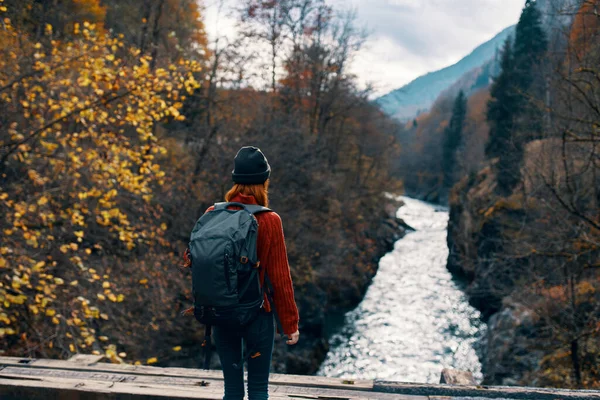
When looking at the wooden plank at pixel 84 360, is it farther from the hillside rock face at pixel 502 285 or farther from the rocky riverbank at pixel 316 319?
the rocky riverbank at pixel 316 319

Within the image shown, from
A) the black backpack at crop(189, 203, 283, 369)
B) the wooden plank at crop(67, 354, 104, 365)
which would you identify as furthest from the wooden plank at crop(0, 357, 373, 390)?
the black backpack at crop(189, 203, 283, 369)

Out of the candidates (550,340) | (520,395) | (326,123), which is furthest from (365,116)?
(520,395)

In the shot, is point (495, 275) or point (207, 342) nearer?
point (207, 342)

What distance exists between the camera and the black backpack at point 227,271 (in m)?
2.54

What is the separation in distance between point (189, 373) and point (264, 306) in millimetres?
1392

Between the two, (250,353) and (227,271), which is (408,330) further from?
(227,271)

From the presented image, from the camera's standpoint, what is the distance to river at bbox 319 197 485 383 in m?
15.3

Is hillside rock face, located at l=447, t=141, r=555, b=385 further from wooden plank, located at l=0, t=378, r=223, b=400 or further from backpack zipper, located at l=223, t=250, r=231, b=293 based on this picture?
backpack zipper, located at l=223, t=250, r=231, b=293

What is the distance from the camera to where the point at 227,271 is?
8.38 ft

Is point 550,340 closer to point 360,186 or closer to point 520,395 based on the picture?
point 520,395

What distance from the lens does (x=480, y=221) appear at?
24438 mm

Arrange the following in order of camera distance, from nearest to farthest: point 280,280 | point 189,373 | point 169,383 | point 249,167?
point 280,280 → point 249,167 → point 169,383 → point 189,373

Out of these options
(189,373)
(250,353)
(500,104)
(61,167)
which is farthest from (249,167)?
(500,104)

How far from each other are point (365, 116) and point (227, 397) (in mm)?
27549
